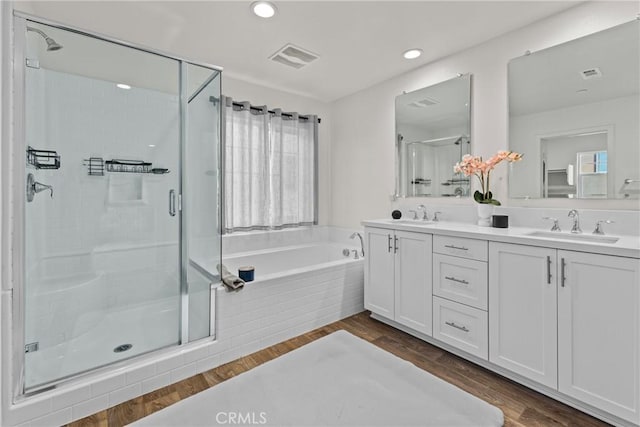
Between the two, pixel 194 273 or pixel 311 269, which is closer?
pixel 194 273

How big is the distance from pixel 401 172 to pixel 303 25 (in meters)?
1.64

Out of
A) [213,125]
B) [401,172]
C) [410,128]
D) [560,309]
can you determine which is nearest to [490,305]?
[560,309]

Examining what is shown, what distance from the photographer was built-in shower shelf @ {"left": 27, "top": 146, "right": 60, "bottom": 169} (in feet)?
5.51

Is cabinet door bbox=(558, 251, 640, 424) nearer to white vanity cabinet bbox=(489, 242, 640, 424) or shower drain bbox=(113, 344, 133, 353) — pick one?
white vanity cabinet bbox=(489, 242, 640, 424)

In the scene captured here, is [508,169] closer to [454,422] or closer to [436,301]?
[436,301]

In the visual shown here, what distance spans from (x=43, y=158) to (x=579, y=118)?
3486 millimetres

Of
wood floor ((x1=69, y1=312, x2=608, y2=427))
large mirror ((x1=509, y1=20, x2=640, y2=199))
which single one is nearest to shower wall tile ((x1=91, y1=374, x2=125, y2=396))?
wood floor ((x1=69, y1=312, x2=608, y2=427))

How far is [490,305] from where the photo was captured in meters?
1.86

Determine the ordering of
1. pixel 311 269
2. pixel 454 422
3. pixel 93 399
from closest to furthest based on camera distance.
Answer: pixel 454 422 < pixel 93 399 < pixel 311 269

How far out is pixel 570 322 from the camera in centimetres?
153

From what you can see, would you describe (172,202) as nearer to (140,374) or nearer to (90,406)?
(140,374)

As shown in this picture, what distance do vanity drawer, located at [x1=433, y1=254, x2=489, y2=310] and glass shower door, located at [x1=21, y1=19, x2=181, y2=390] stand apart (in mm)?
1843

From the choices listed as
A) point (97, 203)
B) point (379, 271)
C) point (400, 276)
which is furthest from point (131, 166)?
point (400, 276)

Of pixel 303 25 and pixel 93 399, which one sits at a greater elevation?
pixel 303 25
